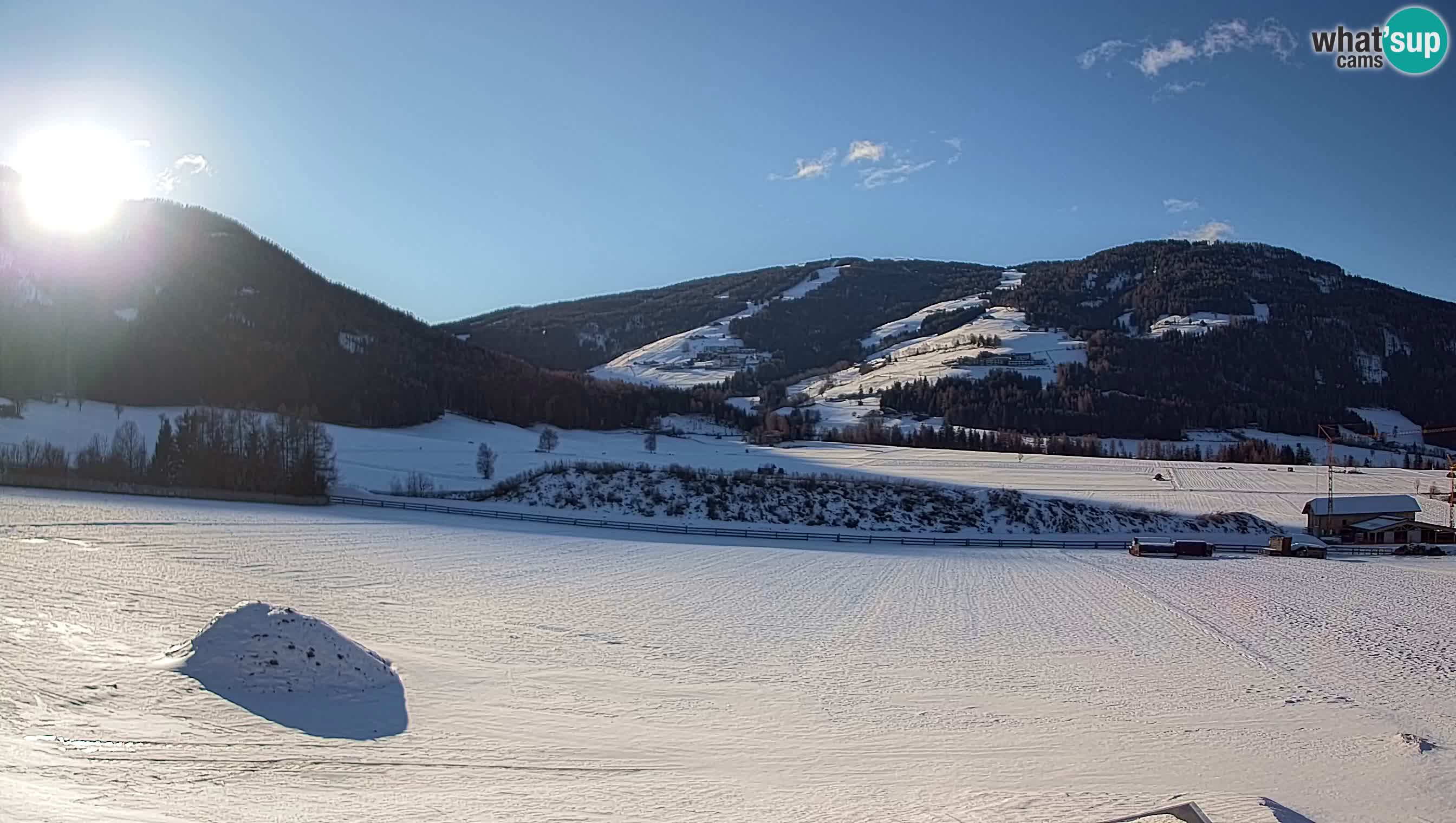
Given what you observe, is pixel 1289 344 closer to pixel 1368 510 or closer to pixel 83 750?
pixel 1368 510

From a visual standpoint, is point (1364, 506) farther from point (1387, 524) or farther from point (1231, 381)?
point (1231, 381)

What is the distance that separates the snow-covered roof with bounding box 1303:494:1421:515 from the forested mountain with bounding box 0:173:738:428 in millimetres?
82106

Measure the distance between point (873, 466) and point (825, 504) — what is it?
932 inches

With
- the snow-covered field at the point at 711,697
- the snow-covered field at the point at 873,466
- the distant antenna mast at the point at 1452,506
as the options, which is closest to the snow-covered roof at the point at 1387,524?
the distant antenna mast at the point at 1452,506

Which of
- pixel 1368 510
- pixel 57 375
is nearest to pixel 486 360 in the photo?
pixel 57 375

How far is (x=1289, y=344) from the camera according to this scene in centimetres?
18138

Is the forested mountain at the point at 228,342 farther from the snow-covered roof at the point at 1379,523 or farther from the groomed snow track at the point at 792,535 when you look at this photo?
the snow-covered roof at the point at 1379,523

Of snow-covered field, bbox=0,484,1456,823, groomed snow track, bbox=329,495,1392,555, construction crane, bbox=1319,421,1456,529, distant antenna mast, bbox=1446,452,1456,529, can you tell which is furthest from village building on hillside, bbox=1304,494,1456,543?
snow-covered field, bbox=0,484,1456,823

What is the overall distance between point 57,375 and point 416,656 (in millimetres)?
91366

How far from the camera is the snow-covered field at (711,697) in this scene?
10883mm

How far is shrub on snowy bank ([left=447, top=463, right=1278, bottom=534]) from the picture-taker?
192 ft

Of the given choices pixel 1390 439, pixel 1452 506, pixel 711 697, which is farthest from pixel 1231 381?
Answer: pixel 711 697

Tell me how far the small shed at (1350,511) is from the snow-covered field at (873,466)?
1973mm

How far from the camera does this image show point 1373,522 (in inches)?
2248
